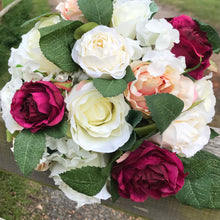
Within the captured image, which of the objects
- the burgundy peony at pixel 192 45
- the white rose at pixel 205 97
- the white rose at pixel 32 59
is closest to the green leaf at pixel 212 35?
the burgundy peony at pixel 192 45

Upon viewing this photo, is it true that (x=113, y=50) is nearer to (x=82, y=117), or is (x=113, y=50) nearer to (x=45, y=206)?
(x=82, y=117)

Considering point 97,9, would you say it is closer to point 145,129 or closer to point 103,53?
point 103,53

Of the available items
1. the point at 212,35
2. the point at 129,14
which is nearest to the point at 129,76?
the point at 129,14

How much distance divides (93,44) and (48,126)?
186 mm

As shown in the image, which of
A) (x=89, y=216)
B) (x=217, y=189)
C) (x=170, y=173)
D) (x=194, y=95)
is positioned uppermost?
(x=194, y=95)

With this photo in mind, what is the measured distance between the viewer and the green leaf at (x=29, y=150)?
56cm

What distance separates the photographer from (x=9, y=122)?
0.58 metres

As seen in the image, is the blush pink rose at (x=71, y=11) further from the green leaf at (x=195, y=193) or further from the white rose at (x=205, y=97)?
the green leaf at (x=195, y=193)

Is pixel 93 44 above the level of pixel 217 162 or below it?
above

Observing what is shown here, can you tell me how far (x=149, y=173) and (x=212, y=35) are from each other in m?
0.35

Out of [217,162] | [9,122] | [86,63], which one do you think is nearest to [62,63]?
[86,63]

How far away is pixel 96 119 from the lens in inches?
21.4

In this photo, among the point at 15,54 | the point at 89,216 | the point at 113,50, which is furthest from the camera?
the point at 89,216

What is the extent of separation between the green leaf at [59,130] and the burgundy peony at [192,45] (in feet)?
0.87
